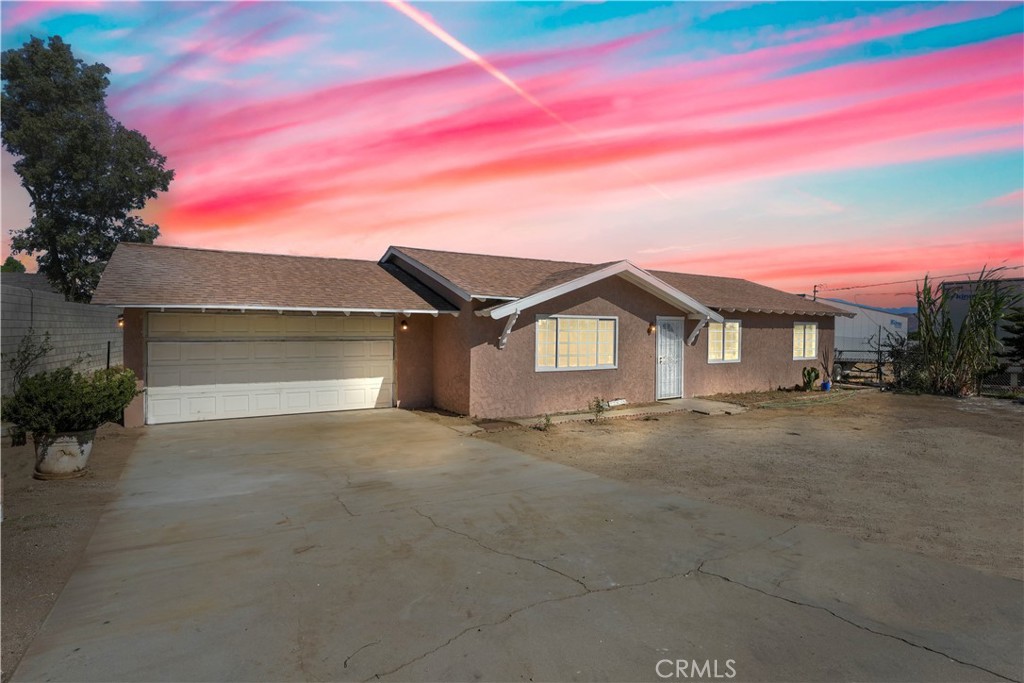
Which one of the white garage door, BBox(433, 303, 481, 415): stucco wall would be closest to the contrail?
BBox(433, 303, 481, 415): stucco wall

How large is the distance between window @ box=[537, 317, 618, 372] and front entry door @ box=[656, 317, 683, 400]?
1808 mm

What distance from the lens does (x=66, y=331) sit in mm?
11492

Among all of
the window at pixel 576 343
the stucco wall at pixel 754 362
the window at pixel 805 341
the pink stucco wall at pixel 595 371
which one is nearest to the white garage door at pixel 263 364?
the pink stucco wall at pixel 595 371

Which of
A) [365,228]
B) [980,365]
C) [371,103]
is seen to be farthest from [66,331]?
[980,365]

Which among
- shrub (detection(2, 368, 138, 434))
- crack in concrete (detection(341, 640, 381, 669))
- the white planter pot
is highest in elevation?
shrub (detection(2, 368, 138, 434))

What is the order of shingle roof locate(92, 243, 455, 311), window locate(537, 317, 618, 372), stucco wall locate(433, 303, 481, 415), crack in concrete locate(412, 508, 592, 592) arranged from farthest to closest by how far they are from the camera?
window locate(537, 317, 618, 372) → stucco wall locate(433, 303, 481, 415) → shingle roof locate(92, 243, 455, 311) → crack in concrete locate(412, 508, 592, 592)

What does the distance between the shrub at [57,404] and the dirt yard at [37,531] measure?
28.0 inches

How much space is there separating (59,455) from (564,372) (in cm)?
973

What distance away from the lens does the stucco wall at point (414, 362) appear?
555 inches

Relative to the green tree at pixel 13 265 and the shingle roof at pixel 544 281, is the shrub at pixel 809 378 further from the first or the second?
the green tree at pixel 13 265

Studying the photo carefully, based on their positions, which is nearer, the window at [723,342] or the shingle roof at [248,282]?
the shingle roof at [248,282]

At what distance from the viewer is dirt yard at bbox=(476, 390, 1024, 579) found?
5.74m

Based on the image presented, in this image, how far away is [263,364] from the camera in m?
12.7

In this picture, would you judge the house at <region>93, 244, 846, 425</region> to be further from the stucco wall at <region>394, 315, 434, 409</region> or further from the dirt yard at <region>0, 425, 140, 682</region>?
the dirt yard at <region>0, 425, 140, 682</region>
